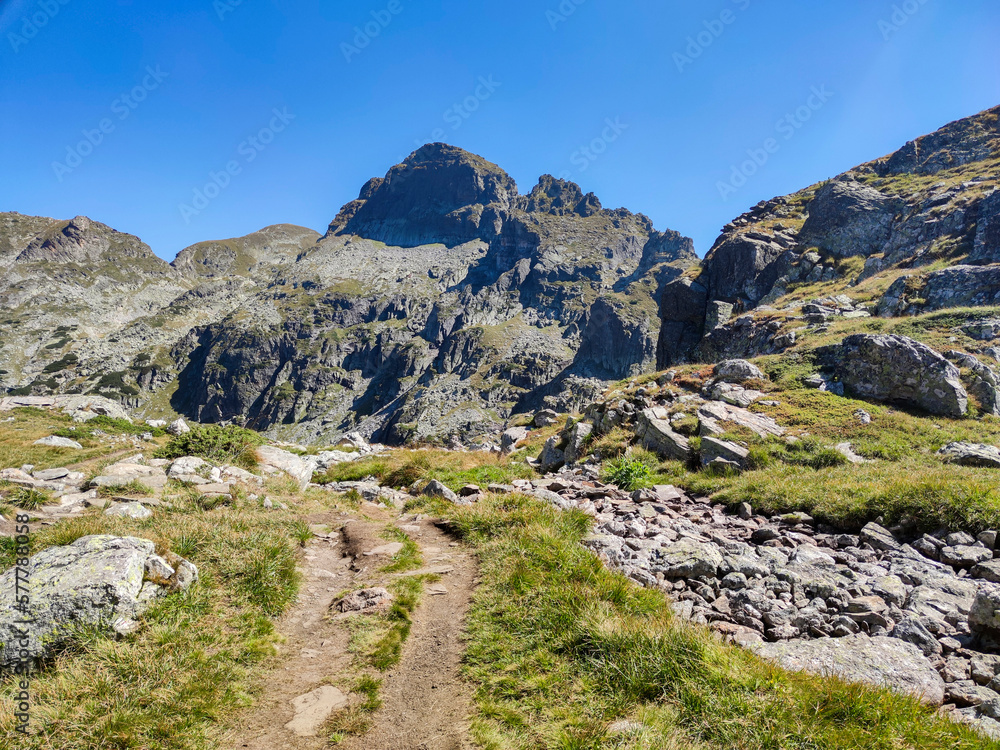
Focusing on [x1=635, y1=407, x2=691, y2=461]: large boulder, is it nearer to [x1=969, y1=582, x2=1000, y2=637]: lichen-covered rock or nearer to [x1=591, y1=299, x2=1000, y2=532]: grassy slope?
[x1=591, y1=299, x2=1000, y2=532]: grassy slope

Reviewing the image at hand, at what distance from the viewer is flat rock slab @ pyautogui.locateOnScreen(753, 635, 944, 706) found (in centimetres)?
444

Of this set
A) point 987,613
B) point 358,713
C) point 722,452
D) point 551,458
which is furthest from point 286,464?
point 987,613

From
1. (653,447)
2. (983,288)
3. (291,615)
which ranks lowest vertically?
(291,615)

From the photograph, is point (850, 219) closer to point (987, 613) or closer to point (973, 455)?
point (973, 455)

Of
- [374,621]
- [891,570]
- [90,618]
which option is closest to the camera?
[90,618]

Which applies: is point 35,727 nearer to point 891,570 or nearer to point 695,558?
point 695,558

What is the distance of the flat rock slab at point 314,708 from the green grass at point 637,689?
61.3 inches

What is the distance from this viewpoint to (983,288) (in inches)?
1316

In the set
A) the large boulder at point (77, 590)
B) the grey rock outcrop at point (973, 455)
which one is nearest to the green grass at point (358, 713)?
the large boulder at point (77, 590)

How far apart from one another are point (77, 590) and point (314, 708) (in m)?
3.25

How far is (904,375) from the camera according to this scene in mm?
18109

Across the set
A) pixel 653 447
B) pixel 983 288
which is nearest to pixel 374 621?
pixel 653 447

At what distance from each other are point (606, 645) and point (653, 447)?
12.6 meters

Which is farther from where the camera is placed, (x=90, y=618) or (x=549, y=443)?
(x=549, y=443)
